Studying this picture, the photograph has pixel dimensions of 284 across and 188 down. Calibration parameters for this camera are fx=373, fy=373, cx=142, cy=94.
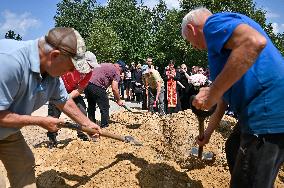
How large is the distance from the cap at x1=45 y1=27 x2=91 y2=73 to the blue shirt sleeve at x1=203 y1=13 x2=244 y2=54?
3.58 feet

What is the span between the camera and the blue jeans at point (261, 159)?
8.75ft

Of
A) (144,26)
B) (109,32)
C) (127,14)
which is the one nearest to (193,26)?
(109,32)

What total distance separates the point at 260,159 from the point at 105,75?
5.38 meters

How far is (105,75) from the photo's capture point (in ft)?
25.4

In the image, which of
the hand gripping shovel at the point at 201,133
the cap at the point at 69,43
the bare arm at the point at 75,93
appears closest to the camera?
the cap at the point at 69,43

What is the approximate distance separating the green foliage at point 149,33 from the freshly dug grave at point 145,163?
24.8 m

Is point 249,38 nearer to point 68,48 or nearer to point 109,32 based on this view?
point 68,48

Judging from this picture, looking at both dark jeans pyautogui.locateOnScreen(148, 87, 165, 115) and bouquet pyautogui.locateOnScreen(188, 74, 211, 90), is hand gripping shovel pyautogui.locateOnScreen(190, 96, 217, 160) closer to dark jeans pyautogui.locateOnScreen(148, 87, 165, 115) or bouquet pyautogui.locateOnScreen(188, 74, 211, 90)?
bouquet pyautogui.locateOnScreen(188, 74, 211, 90)

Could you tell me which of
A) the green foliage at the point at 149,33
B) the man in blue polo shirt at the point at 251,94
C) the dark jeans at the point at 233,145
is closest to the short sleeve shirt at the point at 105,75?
the dark jeans at the point at 233,145

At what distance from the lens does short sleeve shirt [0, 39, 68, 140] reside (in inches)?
114

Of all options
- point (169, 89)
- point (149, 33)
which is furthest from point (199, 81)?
point (149, 33)

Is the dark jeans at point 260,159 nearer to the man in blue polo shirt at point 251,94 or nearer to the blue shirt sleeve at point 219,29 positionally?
the man in blue polo shirt at point 251,94

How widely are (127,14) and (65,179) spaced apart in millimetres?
42607

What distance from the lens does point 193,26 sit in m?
2.90
